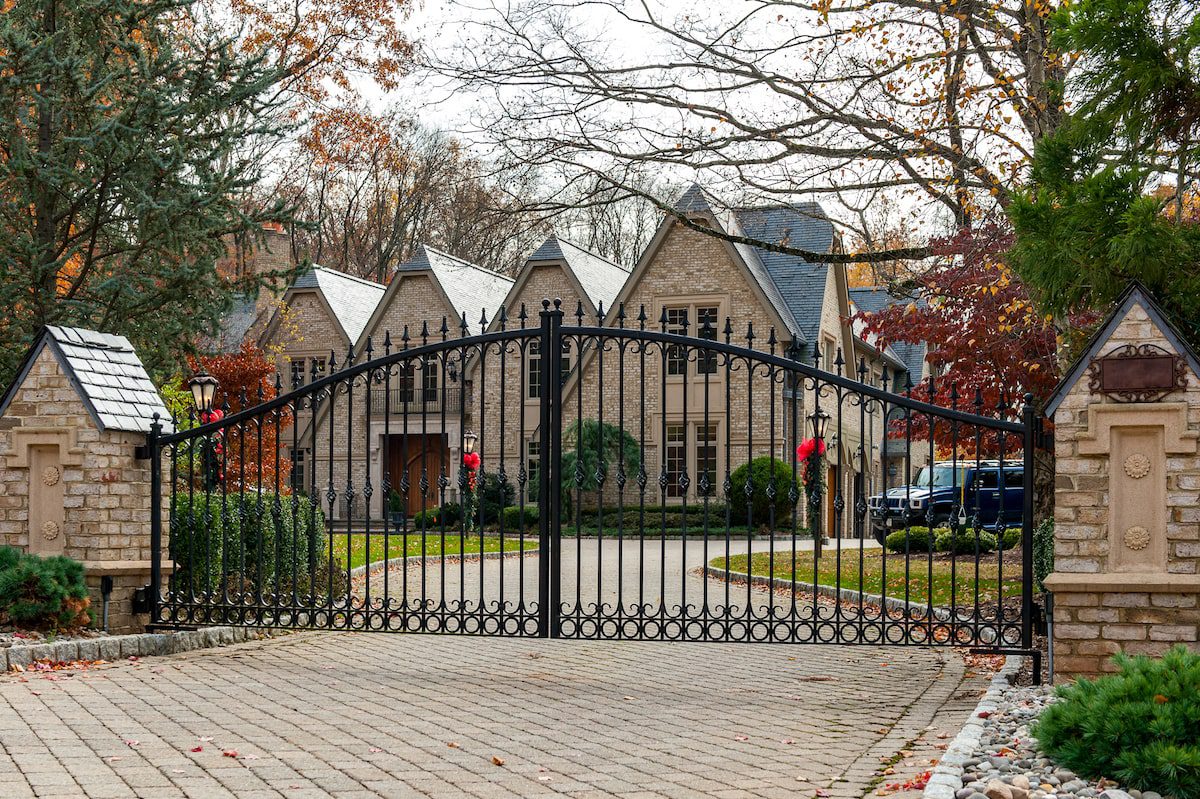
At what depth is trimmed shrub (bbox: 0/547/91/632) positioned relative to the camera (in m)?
9.23

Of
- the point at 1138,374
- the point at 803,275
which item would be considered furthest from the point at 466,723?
the point at 803,275

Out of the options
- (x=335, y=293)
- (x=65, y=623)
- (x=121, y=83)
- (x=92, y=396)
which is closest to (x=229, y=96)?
(x=121, y=83)

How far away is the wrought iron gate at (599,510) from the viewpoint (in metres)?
8.83

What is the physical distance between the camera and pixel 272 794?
16.8 ft

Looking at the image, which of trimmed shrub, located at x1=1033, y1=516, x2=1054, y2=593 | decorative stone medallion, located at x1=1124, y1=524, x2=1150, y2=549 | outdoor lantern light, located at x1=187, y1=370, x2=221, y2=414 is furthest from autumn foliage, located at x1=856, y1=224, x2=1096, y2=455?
outdoor lantern light, located at x1=187, y1=370, x2=221, y2=414

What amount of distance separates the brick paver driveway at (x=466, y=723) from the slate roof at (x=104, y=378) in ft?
6.55

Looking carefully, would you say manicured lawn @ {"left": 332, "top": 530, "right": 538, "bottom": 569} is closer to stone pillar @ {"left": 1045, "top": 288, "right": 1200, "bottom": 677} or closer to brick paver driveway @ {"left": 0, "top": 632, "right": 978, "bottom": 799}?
brick paver driveway @ {"left": 0, "top": 632, "right": 978, "bottom": 799}

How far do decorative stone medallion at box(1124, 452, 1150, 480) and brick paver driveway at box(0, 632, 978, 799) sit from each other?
179 centimetres

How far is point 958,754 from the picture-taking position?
5.49 m

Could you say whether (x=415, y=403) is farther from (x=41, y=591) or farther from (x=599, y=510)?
(x=599, y=510)

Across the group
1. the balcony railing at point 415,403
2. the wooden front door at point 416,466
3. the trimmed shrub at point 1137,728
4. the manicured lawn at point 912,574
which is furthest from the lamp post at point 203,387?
the balcony railing at point 415,403

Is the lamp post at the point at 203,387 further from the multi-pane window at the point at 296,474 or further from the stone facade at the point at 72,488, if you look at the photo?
the stone facade at the point at 72,488

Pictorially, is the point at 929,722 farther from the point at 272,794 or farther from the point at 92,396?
the point at 92,396

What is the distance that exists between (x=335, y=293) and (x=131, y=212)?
74.1ft
